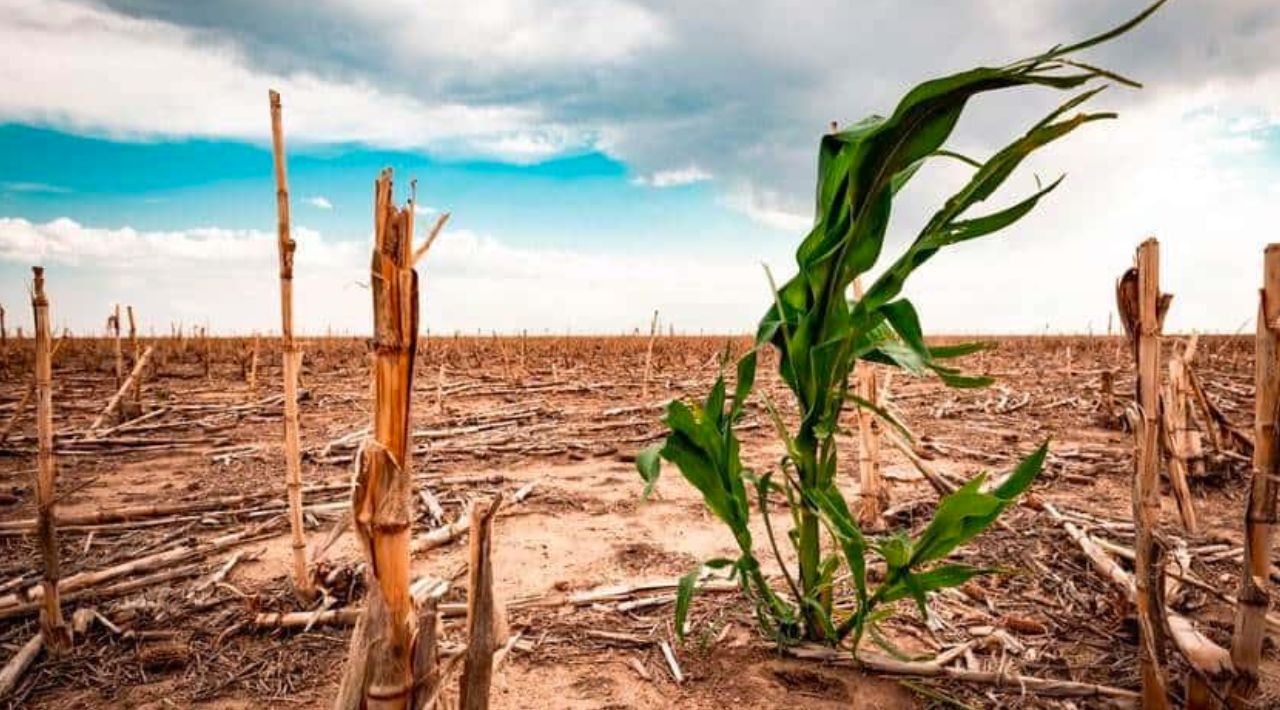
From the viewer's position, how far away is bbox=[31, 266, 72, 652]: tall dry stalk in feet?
8.98

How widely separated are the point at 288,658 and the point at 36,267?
1833 millimetres

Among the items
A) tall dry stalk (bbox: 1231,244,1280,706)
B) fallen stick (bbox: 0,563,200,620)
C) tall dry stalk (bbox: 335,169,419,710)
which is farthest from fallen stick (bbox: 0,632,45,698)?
tall dry stalk (bbox: 1231,244,1280,706)

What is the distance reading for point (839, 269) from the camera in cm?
217

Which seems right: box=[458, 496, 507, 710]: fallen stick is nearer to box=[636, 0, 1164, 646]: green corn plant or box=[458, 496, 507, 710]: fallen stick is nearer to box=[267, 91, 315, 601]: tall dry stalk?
box=[636, 0, 1164, 646]: green corn plant

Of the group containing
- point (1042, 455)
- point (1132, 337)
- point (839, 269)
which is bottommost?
point (1042, 455)

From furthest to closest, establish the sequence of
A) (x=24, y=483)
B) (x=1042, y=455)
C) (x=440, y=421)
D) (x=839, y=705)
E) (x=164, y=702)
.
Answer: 1. (x=440, y=421)
2. (x=24, y=483)
3. (x=164, y=702)
4. (x=839, y=705)
5. (x=1042, y=455)

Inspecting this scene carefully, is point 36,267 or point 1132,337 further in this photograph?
point 36,267

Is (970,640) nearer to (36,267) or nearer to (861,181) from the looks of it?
(861,181)

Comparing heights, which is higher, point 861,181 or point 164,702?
point 861,181

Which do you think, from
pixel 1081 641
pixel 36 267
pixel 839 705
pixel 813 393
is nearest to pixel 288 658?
pixel 36 267

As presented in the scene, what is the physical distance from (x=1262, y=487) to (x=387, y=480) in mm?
2340

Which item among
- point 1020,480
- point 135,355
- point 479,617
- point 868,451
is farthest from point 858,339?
point 135,355

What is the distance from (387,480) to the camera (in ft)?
4.19

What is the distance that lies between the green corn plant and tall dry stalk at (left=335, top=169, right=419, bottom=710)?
107 cm
